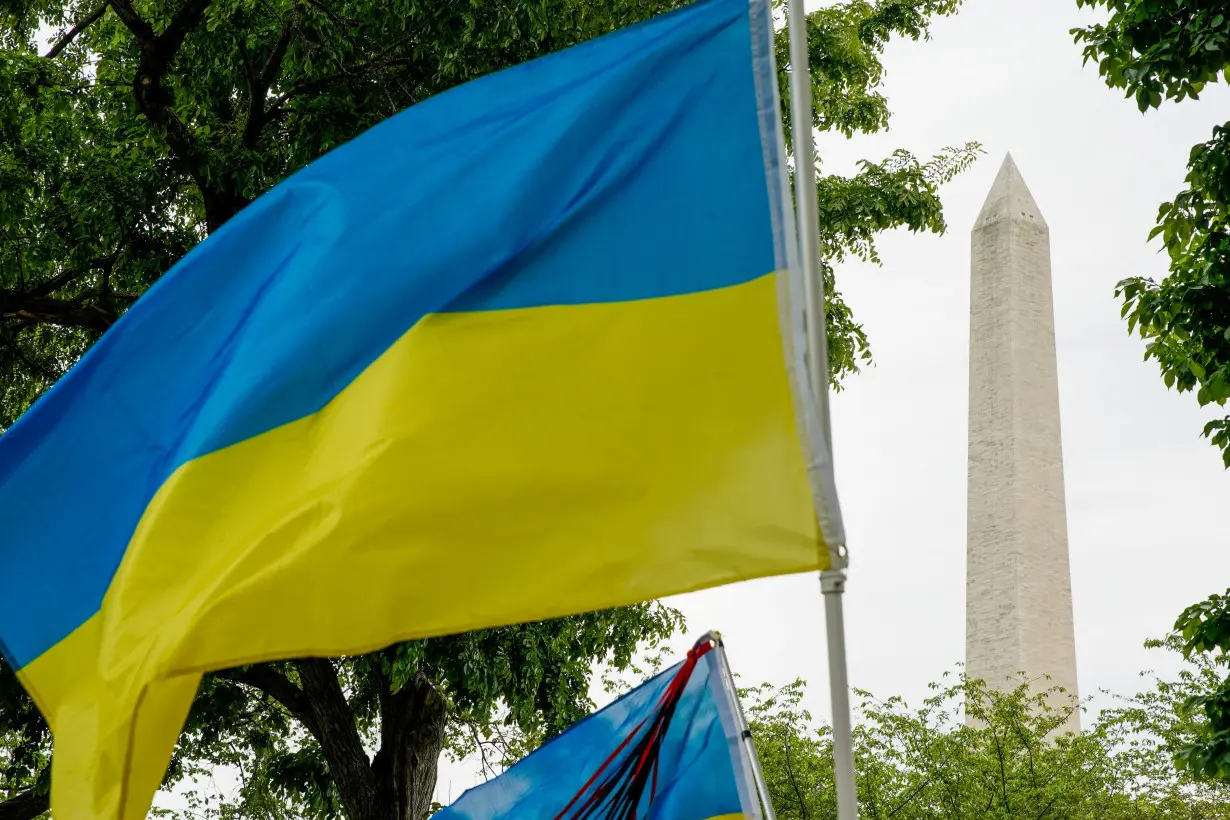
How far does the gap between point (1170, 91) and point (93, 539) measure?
26.0ft

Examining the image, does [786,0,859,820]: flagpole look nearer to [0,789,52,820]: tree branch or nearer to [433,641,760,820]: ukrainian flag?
[433,641,760,820]: ukrainian flag

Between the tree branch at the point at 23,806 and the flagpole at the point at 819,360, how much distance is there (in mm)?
12400

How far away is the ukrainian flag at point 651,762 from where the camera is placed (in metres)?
6.29

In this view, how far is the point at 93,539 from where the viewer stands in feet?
13.8

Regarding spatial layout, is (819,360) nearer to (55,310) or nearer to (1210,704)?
(1210,704)

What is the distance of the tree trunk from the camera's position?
13.9 metres

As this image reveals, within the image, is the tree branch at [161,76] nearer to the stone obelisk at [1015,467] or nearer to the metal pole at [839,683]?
the metal pole at [839,683]

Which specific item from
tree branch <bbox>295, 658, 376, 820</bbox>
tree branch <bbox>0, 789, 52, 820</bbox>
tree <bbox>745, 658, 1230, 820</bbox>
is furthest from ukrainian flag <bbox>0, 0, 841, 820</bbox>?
tree <bbox>745, 658, 1230, 820</bbox>

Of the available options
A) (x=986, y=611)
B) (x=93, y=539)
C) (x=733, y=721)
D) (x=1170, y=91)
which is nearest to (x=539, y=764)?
(x=733, y=721)

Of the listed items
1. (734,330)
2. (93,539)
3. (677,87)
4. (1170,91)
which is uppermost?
(1170,91)

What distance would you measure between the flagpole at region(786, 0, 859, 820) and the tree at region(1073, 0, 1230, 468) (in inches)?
253

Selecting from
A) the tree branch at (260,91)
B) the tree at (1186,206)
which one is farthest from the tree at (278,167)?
the tree at (1186,206)

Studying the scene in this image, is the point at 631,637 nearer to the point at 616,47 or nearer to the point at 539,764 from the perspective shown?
the point at 539,764

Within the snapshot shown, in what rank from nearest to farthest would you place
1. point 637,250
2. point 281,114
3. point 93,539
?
point 637,250, point 93,539, point 281,114
